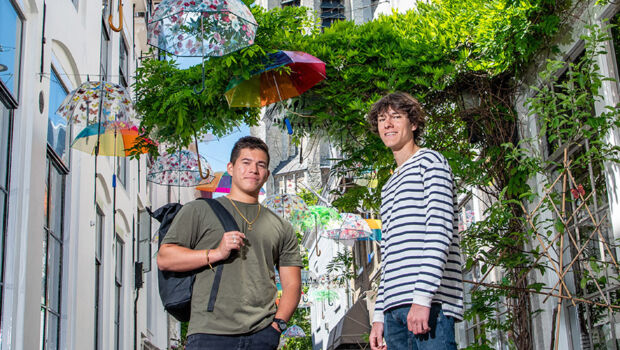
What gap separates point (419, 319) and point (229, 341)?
0.87m

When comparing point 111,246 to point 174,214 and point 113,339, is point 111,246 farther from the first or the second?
point 174,214

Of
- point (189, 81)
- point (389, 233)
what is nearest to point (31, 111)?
point (189, 81)

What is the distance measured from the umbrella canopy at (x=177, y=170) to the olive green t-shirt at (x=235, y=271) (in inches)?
347

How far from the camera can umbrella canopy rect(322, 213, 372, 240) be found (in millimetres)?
15945

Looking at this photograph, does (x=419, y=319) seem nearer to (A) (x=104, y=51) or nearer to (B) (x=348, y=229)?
(A) (x=104, y=51)

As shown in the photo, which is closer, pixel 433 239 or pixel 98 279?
pixel 433 239

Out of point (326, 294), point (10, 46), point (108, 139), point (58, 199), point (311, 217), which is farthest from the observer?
point (326, 294)

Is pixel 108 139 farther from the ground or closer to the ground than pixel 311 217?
farther from the ground

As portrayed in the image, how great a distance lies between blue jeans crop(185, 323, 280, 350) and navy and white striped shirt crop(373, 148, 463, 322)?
23.0 inches

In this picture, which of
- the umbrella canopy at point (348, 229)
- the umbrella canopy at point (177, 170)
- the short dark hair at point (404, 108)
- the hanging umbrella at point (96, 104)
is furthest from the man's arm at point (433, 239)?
the umbrella canopy at point (348, 229)

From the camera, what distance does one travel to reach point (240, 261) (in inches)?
140

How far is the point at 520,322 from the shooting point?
8.47 metres

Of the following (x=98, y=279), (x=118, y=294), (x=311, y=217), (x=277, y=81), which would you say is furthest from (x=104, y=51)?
(x=277, y=81)

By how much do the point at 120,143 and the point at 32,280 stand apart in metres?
3.15
